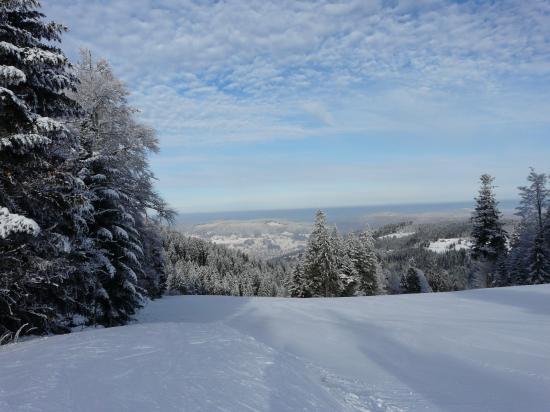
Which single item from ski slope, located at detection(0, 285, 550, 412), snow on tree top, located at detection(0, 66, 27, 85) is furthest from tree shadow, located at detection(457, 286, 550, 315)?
snow on tree top, located at detection(0, 66, 27, 85)

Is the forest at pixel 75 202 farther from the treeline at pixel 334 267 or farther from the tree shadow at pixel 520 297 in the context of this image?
the tree shadow at pixel 520 297

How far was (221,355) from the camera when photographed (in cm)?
581

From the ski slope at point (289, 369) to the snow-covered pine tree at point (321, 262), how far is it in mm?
22623

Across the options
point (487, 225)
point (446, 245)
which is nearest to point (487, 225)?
point (487, 225)

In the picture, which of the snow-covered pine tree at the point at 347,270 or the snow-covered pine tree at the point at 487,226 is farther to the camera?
the snow-covered pine tree at the point at 347,270

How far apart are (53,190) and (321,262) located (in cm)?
2721

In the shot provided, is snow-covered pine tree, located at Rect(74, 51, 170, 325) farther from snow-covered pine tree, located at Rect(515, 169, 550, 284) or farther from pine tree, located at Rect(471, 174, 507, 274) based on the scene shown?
snow-covered pine tree, located at Rect(515, 169, 550, 284)

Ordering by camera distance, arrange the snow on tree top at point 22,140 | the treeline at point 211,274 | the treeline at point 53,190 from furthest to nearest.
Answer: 1. the treeline at point 211,274
2. the treeline at point 53,190
3. the snow on tree top at point 22,140

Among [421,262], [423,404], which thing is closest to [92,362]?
[423,404]

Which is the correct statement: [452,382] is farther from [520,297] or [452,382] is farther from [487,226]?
[487,226]

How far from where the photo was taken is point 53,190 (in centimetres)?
848

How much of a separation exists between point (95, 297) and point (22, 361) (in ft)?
29.0

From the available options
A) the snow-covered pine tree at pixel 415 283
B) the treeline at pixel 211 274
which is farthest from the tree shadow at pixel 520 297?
the treeline at pixel 211 274

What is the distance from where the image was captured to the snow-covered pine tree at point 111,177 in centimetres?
1360
